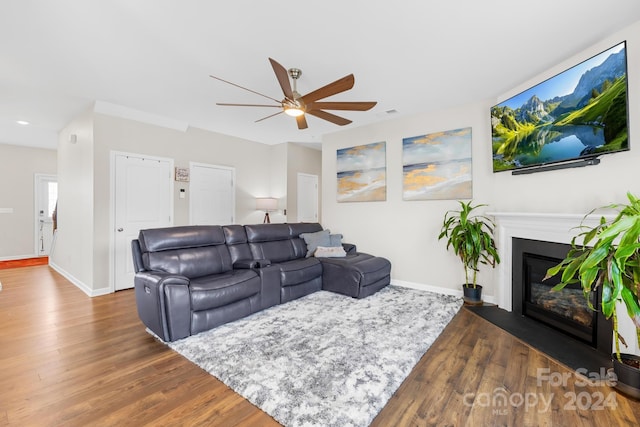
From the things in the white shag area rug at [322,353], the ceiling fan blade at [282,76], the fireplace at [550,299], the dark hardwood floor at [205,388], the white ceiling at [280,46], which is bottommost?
the dark hardwood floor at [205,388]

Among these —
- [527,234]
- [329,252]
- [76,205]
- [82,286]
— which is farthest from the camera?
[76,205]

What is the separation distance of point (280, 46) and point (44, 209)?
24.4 ft

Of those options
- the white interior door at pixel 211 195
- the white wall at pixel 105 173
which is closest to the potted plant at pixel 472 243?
the white wall at pixel 105 173

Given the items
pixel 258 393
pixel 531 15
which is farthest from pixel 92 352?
pixel 531 15

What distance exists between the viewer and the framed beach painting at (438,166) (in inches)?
149

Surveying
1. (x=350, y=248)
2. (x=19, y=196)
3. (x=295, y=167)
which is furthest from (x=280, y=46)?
(x=19, y=196)

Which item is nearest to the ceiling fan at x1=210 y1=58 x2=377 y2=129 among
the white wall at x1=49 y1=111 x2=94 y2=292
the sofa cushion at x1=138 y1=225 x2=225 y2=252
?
the sofa cushion at x1=138 y1=225 x2=225 y2=252

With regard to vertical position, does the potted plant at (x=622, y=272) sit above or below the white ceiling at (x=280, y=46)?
below

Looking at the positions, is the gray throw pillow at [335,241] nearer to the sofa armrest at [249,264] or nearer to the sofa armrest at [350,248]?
the sofa armrest at [350,248]

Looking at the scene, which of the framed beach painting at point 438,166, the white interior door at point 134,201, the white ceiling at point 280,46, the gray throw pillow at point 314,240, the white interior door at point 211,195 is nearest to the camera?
the white ceiling at point 280,46

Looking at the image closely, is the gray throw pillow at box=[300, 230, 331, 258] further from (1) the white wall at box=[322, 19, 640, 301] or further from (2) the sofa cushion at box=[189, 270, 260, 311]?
(2) the sofa cushion at box=[189, 270, 260, 311]

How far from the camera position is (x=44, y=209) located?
653 cm

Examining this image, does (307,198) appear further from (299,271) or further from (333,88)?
(333,88)

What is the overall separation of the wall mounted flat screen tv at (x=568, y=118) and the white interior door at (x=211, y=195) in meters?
4.41
